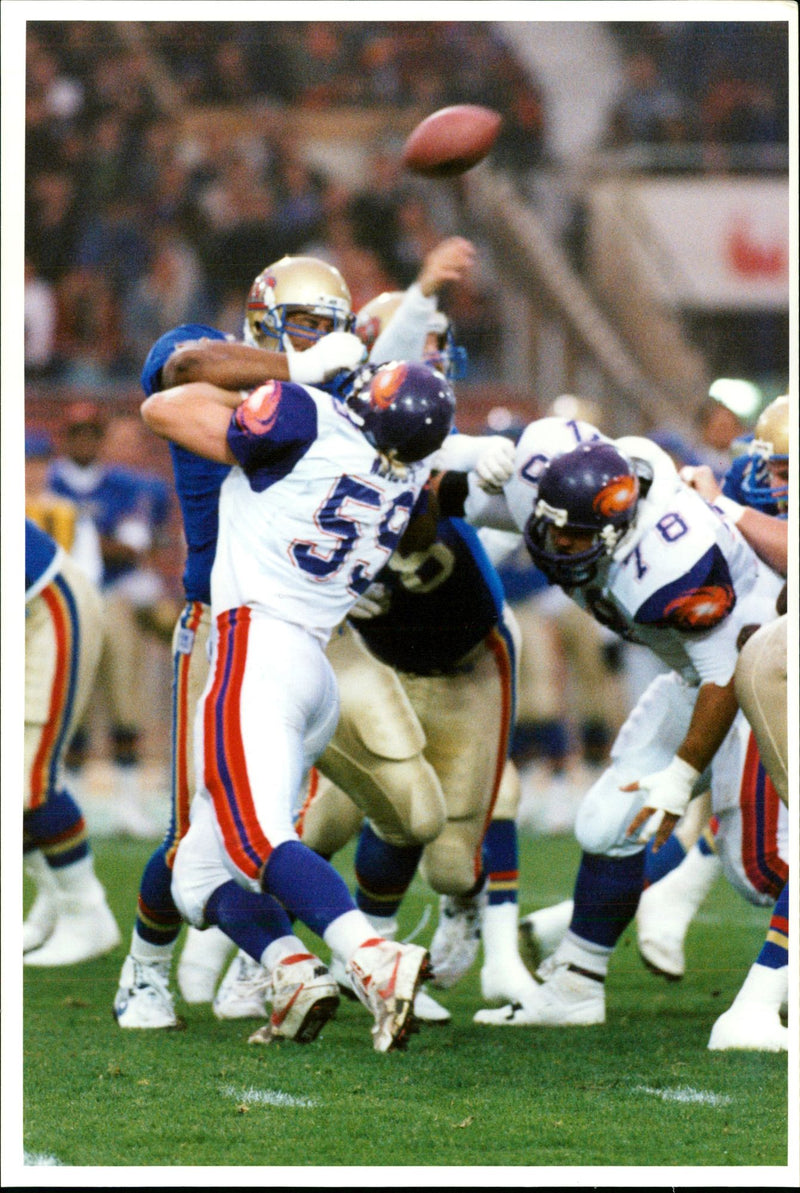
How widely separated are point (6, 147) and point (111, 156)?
17.1 ft

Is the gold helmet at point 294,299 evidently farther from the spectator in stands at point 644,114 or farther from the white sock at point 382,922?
the spectator in stands at point 644,114

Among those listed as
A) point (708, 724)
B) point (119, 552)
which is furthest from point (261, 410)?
point (119, 552)

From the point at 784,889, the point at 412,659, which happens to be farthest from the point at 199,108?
the point at 784,889

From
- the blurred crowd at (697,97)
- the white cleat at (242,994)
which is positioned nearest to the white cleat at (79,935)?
the white cleat at (242,994)

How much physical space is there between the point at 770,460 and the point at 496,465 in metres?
0.60

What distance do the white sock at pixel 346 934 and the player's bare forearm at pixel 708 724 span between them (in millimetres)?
658

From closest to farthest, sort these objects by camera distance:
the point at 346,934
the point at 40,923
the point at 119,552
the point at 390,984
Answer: the point at 390,984
the point at 346,934
the point at 40,923
the point at 119,552

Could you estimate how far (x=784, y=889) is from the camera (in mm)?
2822

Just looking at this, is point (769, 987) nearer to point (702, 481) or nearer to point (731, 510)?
point (731, 510)

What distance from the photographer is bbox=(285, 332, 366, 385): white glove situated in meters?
2.68

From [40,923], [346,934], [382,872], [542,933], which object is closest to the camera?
[346,934]

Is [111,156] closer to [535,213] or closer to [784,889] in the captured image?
[535,213]

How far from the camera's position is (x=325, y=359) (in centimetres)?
269

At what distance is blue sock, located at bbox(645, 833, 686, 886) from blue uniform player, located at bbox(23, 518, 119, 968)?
3.90 ft
